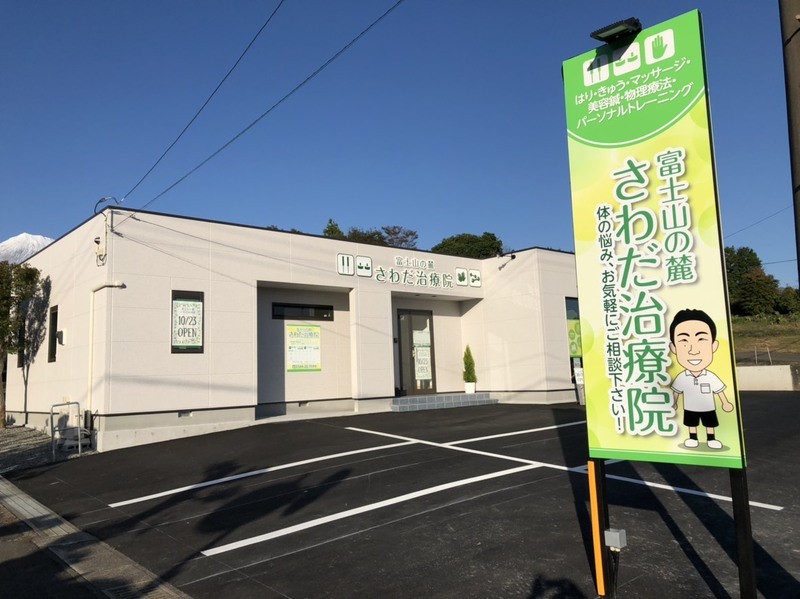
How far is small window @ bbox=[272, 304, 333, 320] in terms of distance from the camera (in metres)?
16.2

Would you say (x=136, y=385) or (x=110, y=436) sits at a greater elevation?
(x=136, y=385)

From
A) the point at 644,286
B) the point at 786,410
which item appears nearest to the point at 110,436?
the point at 644,286

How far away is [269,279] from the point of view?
15125mm

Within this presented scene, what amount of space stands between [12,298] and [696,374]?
1852 cm

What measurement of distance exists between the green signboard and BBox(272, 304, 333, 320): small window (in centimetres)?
1282

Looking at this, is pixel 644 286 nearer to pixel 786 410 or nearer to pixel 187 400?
pixel 187 400

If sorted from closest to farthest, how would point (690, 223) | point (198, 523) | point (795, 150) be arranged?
point (795, 150), point (690, 223), point (198, 523)

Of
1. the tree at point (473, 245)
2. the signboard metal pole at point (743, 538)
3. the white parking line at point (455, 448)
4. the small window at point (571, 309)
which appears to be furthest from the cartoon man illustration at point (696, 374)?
the tree at point (473, 245)

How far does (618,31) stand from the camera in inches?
158

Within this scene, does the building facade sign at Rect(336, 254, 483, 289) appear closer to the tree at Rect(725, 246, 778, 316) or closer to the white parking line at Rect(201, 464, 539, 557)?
the white parking line at Rect(201, 464, 539, 557)

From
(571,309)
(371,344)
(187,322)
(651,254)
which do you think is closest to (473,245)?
(571,309)

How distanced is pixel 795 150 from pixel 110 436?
1302 cm

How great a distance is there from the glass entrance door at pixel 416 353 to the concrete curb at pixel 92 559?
12204mm

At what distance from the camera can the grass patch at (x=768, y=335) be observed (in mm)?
33688
